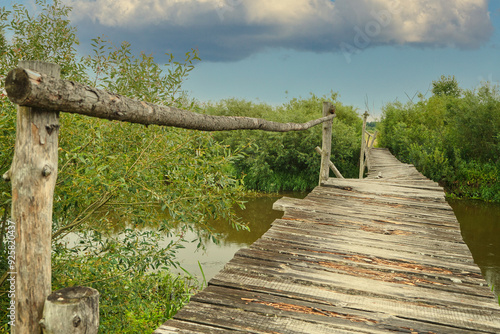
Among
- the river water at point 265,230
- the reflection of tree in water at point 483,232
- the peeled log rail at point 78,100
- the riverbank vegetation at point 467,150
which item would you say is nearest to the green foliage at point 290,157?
the river water at point 265,230

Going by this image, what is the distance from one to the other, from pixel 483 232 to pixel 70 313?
12591mm

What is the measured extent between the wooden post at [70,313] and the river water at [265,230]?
469 cm

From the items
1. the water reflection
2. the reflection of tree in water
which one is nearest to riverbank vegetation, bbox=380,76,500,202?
the reflection of tree in water

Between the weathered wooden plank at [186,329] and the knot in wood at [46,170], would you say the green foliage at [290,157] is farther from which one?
the knot in wood at [46,170]

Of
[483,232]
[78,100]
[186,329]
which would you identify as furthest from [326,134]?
[78,100]

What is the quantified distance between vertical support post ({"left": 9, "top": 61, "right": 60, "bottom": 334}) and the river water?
4732 millimetres

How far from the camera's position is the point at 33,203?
1.58 m

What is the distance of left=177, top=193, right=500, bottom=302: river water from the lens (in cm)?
864

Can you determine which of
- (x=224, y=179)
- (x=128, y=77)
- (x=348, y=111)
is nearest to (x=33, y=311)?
(x=224, y=179)

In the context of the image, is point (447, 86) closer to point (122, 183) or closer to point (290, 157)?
point (290, 157)

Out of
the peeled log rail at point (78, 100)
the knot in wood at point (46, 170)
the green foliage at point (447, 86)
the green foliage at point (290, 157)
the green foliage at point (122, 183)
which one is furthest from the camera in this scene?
the green foliage at point (447, 86)

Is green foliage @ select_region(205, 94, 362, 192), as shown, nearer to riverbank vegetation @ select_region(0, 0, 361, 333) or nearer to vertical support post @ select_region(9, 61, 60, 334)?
riverbank vegetation @ select_region(0, 0, 361, 333)

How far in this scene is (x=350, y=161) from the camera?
19.8m

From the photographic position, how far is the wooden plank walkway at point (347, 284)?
224cm
